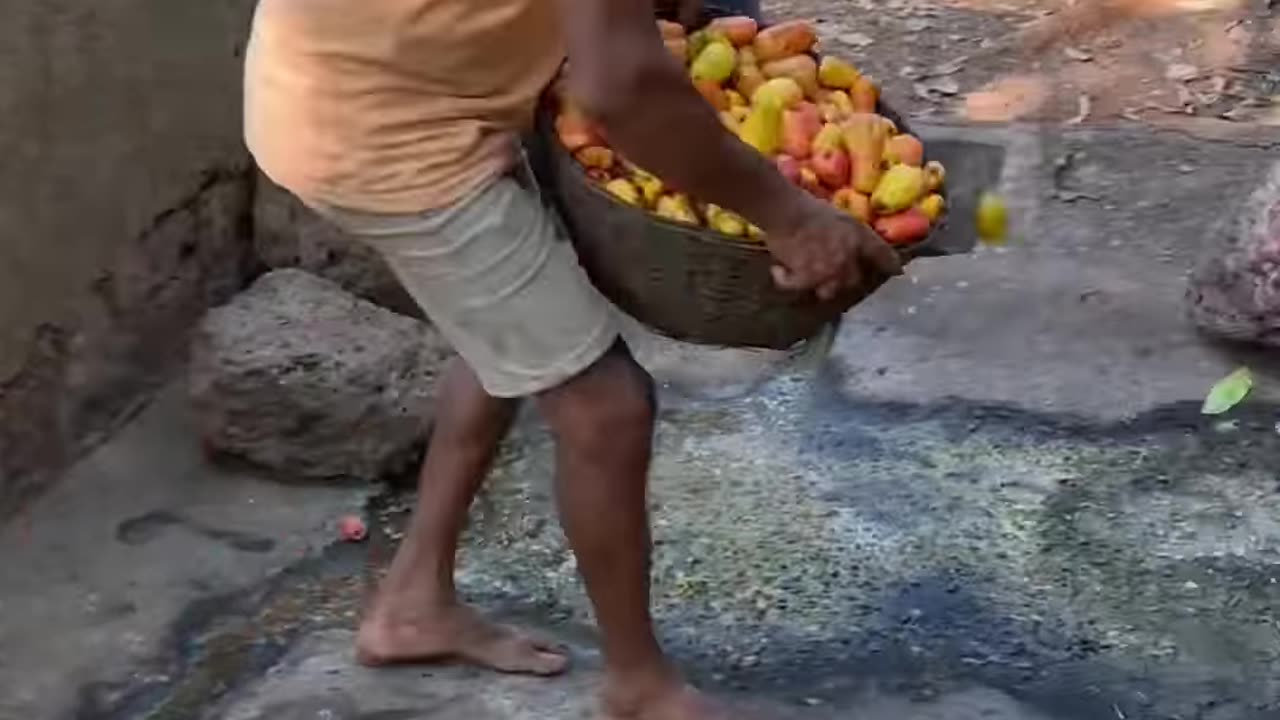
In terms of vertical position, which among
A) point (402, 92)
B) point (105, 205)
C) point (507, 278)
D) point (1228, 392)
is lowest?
point (1228, 392)

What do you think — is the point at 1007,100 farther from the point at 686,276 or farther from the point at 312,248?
the point at 686,276

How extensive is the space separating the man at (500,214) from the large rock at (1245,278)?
5.56 feet

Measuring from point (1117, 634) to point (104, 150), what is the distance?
192 centimetres

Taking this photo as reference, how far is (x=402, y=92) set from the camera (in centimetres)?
250

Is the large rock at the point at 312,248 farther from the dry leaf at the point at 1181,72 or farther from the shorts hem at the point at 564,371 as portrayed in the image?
the dry leaf at the point at 1181,72

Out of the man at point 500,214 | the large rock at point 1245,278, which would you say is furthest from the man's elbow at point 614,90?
the large rock at point 1245,278

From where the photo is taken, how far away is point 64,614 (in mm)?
3236

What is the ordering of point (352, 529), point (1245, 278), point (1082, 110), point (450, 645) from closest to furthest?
point (450, 645) < point (352, 529) < point (1245, 278) < point (1082, 110)

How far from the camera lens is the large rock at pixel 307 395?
3.62 meters

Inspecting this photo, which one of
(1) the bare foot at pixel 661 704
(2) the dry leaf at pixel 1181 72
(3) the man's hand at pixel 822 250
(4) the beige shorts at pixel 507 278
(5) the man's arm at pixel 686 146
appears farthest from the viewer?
(2) the dry leaf at pixel 1181 72

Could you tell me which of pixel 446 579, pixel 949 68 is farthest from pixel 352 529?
A: pixel 949 68

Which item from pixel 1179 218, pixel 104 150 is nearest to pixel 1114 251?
pixel 1179 218

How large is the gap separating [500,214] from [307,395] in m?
1.15

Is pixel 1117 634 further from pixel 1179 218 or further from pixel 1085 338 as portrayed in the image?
pixel 1179 218
